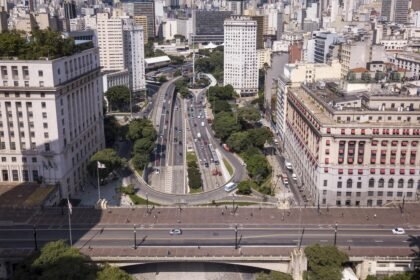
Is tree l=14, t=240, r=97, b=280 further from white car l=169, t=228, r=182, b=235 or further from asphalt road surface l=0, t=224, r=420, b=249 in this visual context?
white car l=169, t=228, r=182, b=235

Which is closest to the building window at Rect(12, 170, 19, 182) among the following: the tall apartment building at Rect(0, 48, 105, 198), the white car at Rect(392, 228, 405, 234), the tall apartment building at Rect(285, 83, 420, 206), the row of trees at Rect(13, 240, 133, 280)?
the tall apartment building at Rect(0, 48, 105, 198)

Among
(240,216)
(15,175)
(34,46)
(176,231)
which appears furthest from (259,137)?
(15,175)

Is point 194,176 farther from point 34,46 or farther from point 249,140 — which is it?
point 34,46

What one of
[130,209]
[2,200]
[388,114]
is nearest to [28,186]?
[2,200]

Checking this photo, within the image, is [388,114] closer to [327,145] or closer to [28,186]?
[327,145]

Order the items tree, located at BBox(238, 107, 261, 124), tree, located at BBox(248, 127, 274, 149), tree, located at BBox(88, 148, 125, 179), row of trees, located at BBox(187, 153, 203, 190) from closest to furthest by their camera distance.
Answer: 1. tree, located at BBox(88, 148, 125, 179)
2. row of trees, located at BBox(187, 153, 203, 190)
3. tree, located at BBox(248, 127, 274, 149)
4. tree, located at BBox(238, 107, 261, 124)
